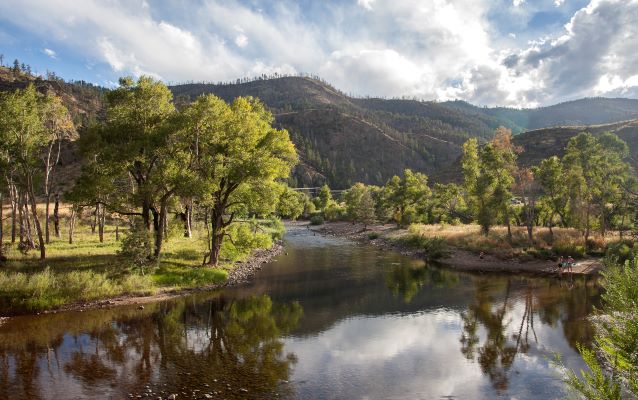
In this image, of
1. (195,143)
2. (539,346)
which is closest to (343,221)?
(195,143)

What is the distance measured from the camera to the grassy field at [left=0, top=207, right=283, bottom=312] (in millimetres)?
28609

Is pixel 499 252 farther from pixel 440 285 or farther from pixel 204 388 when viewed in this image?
pixel 204 388

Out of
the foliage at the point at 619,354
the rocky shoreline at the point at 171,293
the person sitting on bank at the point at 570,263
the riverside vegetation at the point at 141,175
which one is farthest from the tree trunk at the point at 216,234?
the person sitting on bank at the point at 570,263

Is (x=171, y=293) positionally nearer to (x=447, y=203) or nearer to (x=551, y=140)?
(x=447, y=203)

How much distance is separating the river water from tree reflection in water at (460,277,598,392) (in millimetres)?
102

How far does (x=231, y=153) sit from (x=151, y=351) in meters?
20.8

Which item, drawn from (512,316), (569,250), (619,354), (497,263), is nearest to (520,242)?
(569,250)

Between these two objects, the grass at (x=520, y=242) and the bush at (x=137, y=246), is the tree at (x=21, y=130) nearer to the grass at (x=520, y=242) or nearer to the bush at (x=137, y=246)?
the bush at (x=137, y=246)

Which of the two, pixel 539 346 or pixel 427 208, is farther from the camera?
pixel 427 208

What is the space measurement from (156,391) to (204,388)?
1.97 m

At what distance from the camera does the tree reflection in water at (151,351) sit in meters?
18.6

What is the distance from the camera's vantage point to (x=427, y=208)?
312 feet

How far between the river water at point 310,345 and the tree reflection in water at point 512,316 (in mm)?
102

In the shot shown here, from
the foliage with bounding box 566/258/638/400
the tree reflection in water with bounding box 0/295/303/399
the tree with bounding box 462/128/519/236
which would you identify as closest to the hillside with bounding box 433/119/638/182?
the tree with bounding box 462/128/519/236
